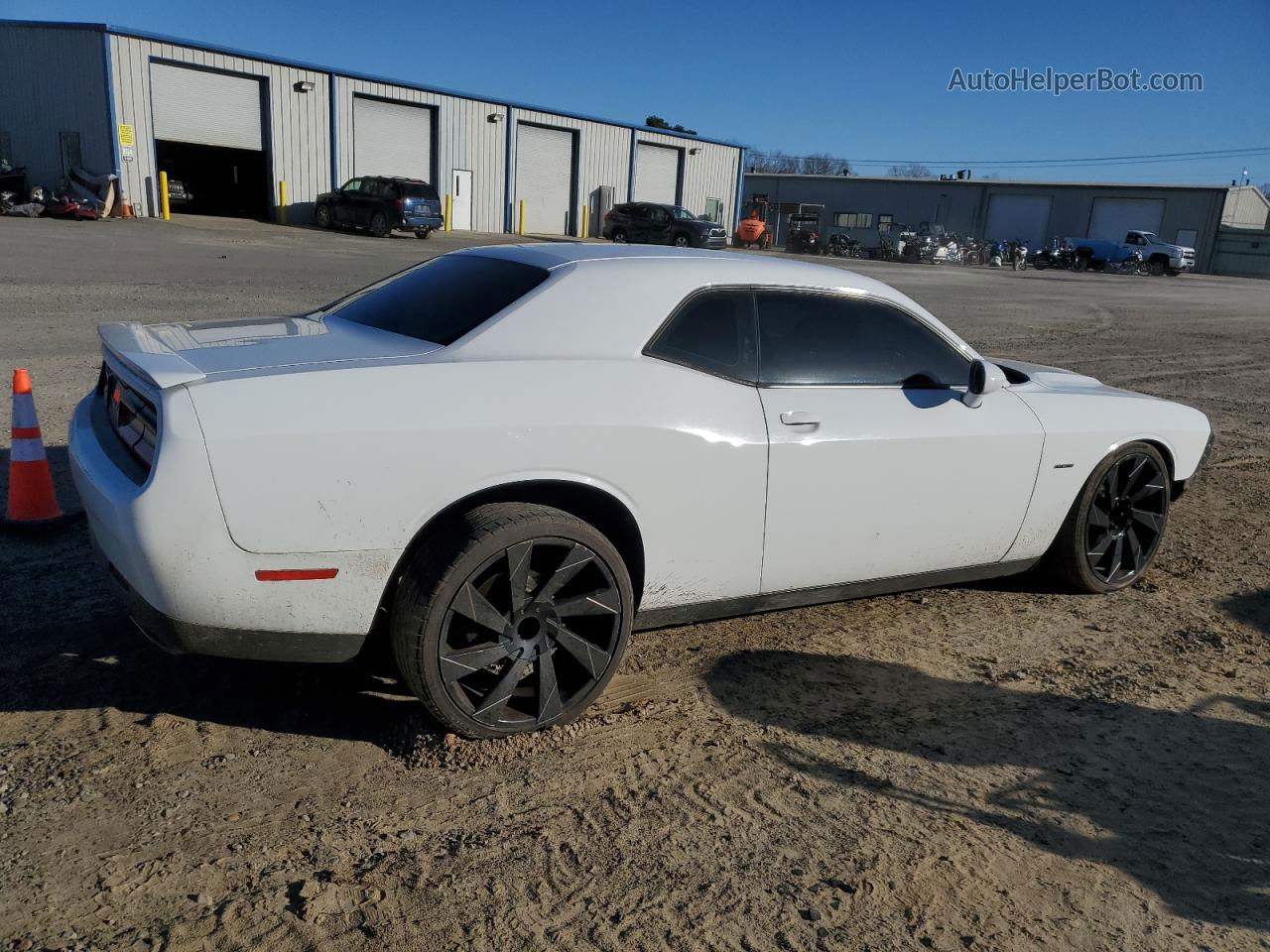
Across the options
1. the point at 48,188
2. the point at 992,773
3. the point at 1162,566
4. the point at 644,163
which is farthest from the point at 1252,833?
the point at 644,163

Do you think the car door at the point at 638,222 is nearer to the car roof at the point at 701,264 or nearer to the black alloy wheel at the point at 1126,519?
the black alloy wheel at the point at 1126,519

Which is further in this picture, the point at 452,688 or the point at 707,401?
the point at 707,401

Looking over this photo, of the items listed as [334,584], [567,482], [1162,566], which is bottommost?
[1162,566]

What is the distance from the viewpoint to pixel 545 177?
4247 cm

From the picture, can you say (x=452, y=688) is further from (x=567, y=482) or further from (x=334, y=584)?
(x=567, y=482)

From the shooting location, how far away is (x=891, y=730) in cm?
344

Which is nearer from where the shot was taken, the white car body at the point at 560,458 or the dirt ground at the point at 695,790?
the dirt ground at the point at 695,790

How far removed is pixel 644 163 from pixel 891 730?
45.8 meters

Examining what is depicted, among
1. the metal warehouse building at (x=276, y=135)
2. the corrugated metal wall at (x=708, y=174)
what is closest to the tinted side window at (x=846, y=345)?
the metal warehouse building at (x=276, y=135)

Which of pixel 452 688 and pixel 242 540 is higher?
pixel 242 540

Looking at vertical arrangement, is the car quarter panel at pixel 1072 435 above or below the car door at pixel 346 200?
below

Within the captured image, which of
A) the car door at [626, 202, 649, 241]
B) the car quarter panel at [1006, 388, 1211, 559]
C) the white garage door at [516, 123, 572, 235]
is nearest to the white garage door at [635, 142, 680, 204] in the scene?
the white garage door at [516, 123, 572, 235]

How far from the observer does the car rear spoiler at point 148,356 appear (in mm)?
2857

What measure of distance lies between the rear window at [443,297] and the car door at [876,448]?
0.94 meters
